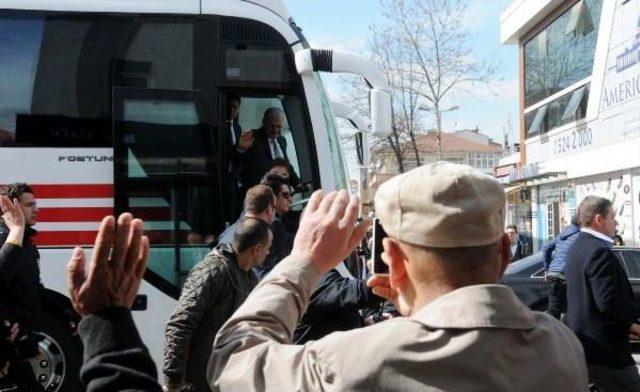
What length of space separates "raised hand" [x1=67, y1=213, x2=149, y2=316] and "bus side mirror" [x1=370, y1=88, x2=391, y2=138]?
5408 millimetres

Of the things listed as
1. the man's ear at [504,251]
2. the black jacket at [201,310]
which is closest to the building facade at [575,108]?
the black jacket at [201,310]

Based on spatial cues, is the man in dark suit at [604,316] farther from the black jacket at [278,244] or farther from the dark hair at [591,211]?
the black jacket at [278,244]

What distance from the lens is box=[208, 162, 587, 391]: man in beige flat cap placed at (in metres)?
1.57

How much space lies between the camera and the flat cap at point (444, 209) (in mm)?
1667

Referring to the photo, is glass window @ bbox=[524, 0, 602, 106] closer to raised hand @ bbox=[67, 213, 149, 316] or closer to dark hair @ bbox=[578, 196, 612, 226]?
dark hair @ bbox=[578, 196, 612, 226]

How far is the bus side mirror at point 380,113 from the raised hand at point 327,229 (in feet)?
17.1

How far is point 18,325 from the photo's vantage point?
5.61 m

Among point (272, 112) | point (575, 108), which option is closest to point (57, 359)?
point (272, 112)

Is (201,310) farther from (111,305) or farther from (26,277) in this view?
(111,305)

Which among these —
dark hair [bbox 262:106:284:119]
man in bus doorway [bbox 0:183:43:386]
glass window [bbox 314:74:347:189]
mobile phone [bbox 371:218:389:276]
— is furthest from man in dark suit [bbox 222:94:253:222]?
mobile phone [bbox 371:218:389:276]

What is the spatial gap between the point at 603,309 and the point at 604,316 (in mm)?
94

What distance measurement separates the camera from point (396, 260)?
69.3 inches

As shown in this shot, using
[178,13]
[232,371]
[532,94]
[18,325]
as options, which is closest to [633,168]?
[532,94]

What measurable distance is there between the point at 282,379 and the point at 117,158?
18.3 feet
